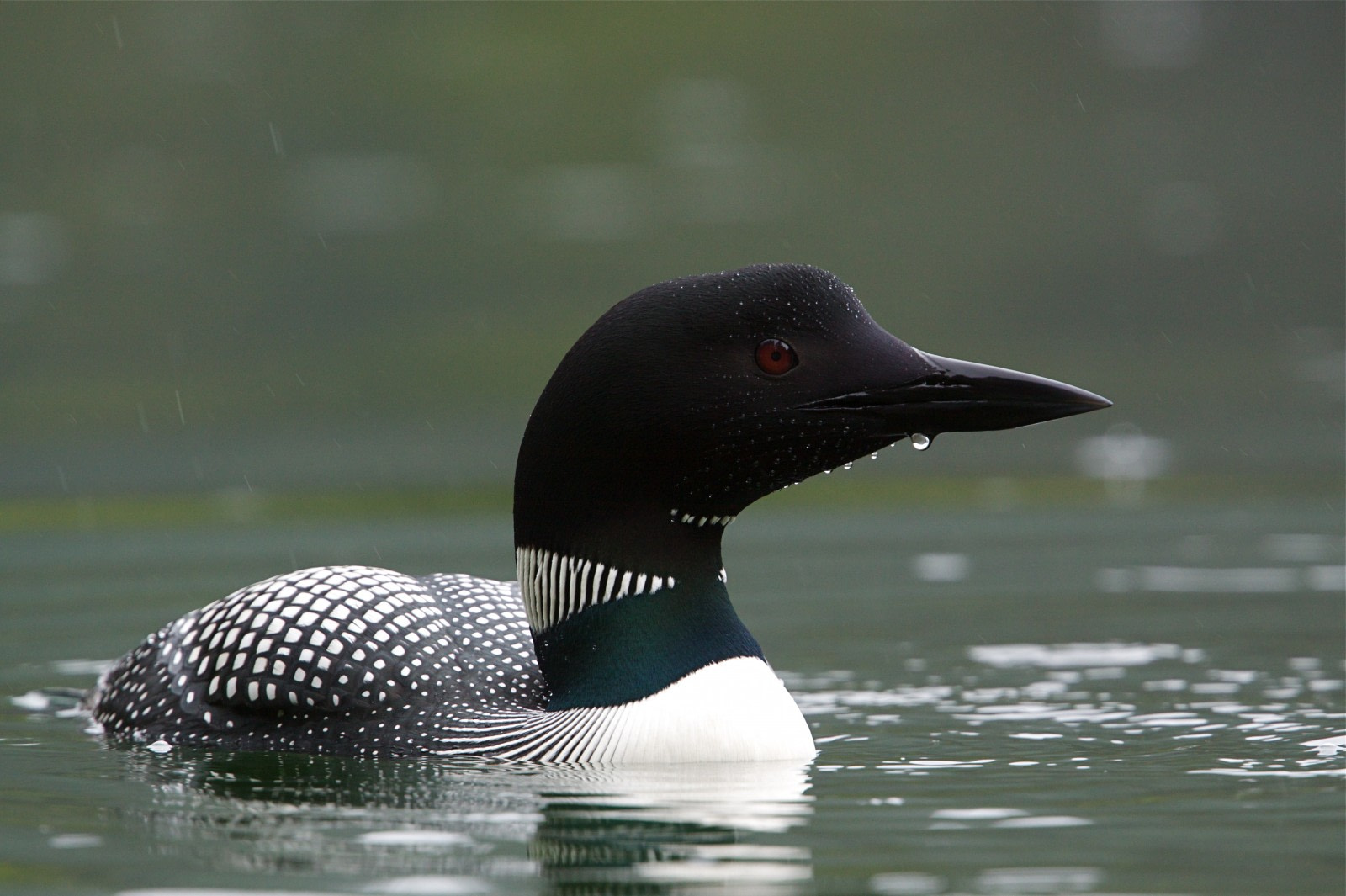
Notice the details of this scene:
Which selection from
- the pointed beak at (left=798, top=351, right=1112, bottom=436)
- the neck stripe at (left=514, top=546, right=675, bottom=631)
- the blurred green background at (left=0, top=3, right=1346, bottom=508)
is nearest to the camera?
the pointed beak at (left=798, top=351, right=1112, bottom=436)

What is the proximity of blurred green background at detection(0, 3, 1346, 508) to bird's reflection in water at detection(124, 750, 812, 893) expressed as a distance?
4.79 m

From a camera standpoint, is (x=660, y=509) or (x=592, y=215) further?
(x=592, y=215)

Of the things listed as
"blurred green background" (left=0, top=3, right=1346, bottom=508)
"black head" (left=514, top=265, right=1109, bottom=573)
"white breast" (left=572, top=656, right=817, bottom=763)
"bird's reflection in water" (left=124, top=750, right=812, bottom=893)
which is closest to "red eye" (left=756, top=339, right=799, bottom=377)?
"black head" (left=514, top=265, right=1109, bottom=573)

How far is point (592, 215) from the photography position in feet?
67.8

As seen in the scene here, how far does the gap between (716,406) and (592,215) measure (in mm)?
16579

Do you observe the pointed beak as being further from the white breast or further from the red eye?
the white breast

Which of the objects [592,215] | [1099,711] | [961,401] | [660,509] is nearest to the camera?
[961,401]

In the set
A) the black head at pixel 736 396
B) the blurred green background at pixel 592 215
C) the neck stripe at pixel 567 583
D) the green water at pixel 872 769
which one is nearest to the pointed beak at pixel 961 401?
the black head at pixel 736 396

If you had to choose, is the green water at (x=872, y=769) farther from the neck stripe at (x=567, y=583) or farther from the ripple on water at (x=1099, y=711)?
the neck stripe at (x=567, y=583)

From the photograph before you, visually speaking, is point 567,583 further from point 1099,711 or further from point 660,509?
point 1099,711

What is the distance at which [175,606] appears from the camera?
22.3 ft

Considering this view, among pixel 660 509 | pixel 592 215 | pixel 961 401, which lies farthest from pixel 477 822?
pixel 592 215

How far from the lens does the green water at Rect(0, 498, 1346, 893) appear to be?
3539mm

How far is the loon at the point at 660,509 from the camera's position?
4.23 m
